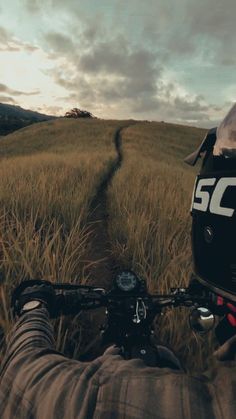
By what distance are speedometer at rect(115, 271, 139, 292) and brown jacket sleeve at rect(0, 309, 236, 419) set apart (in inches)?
14.5

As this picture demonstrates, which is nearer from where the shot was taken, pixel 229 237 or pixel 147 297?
pixel 229 237

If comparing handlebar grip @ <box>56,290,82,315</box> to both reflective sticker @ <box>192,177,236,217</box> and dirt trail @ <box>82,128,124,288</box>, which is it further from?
dirt trail @ <box>82,128,124,288</box>

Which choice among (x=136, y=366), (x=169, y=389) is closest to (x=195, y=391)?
(x=169, y=389)

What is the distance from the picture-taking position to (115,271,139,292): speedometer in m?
1.51

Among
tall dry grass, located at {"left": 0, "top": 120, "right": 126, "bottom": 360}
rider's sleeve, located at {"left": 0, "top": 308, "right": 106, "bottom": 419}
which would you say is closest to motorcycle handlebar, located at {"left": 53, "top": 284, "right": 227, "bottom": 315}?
rider's sleeve, located at {"left": 0, "top": 308, "right": 106, "bottom": 419}

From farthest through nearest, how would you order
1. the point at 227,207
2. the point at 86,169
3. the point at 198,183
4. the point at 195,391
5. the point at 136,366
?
the point at 86,169 → the point at 198,183 → the point at 227,207 → the point at 136,366 → the point at 195,391

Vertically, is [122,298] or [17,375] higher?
[122,298]

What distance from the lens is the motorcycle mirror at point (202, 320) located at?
4.78 feet

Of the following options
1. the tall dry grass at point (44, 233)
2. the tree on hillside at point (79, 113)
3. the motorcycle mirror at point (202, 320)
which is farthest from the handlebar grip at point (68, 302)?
the tree on hillside at point (79, 113)

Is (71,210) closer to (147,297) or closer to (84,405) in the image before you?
(147,297)

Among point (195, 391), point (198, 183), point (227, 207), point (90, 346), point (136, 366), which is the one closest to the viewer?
point (195, 391)

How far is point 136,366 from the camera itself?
1077mm

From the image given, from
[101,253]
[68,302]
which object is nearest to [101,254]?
[101,253]

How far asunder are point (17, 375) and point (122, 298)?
50 centimetres
